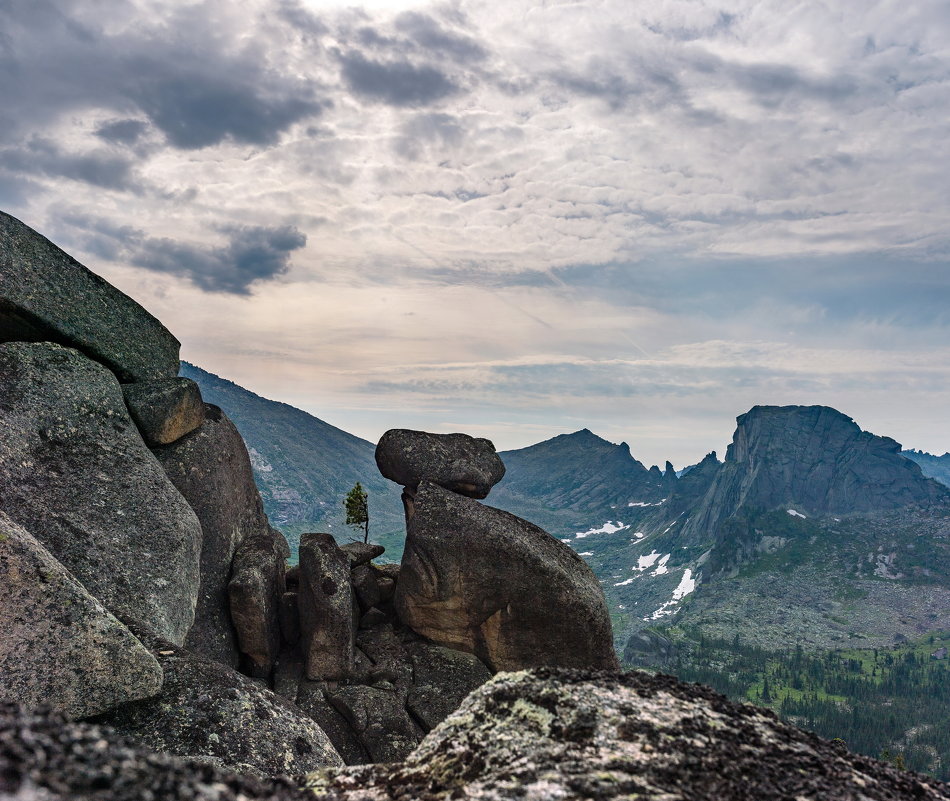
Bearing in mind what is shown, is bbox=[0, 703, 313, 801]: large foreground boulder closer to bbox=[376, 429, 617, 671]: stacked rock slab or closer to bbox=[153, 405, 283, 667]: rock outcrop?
bbox=[153, 405, 283, 667]: rock outcrop

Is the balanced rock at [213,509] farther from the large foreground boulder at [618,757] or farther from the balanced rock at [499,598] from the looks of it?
the large foreground boulder at [618,757]

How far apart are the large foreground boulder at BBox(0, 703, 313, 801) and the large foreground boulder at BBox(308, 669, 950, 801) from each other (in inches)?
106

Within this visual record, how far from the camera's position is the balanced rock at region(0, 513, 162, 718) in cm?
1658

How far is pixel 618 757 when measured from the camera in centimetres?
928

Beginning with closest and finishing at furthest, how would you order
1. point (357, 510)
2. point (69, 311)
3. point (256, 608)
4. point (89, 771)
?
point (89, 771), point (69, 311), point (256, 608), point (357, 510)

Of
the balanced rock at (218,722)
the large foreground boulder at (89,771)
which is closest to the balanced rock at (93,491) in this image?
the balanced rock at (218,722)

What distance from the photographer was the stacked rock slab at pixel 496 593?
3922 cm

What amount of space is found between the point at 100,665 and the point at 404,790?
508 inches

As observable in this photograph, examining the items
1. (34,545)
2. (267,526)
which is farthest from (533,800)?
(267,526)

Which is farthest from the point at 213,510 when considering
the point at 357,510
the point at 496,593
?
the point at 357,510

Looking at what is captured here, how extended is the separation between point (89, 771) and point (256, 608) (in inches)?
1277

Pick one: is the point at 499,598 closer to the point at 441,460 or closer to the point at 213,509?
the point at 441,460

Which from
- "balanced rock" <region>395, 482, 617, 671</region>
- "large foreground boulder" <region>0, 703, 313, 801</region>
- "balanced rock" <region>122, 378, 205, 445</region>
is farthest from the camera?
"balanced rock" <region>395, 482, 617, 671</region>

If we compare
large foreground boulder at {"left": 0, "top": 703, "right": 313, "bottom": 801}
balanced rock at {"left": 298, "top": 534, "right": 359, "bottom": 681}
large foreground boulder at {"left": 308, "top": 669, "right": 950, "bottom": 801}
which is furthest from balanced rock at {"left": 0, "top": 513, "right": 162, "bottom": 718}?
balanced rock at {"left": 298, "top": 534, "right": 359, "bottom": 681}
